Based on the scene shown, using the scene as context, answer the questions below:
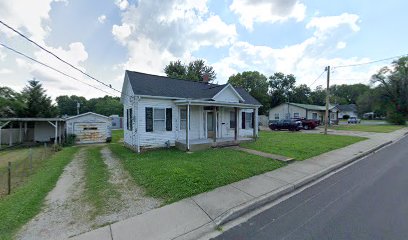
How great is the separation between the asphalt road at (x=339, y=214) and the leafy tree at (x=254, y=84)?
139ft

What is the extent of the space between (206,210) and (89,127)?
17768 mm

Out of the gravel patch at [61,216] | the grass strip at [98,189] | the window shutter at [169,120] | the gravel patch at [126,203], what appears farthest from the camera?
the window shutter at [169,120]

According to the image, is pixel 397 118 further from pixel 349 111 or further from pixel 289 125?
pixel 349 111

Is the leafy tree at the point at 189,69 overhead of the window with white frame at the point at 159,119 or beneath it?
overhead

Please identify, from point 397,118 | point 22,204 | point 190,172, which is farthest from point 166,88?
point 397,118

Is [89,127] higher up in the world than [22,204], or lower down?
higher up

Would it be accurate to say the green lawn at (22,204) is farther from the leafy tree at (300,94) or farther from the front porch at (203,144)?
the leafy tree at (300,94)

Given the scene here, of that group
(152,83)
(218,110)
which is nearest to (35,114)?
(152,83)

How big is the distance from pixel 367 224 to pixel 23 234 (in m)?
6.66

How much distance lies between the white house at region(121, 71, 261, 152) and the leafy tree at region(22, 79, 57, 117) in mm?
22150

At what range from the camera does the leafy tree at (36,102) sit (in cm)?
2970

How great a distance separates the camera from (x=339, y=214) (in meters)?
4.67

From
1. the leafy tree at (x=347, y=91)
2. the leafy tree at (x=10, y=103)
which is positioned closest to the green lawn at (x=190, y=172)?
the leafy tree at (x=10, y=103)

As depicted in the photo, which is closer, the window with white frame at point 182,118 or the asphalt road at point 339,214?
the asphalt road at point 339,214
